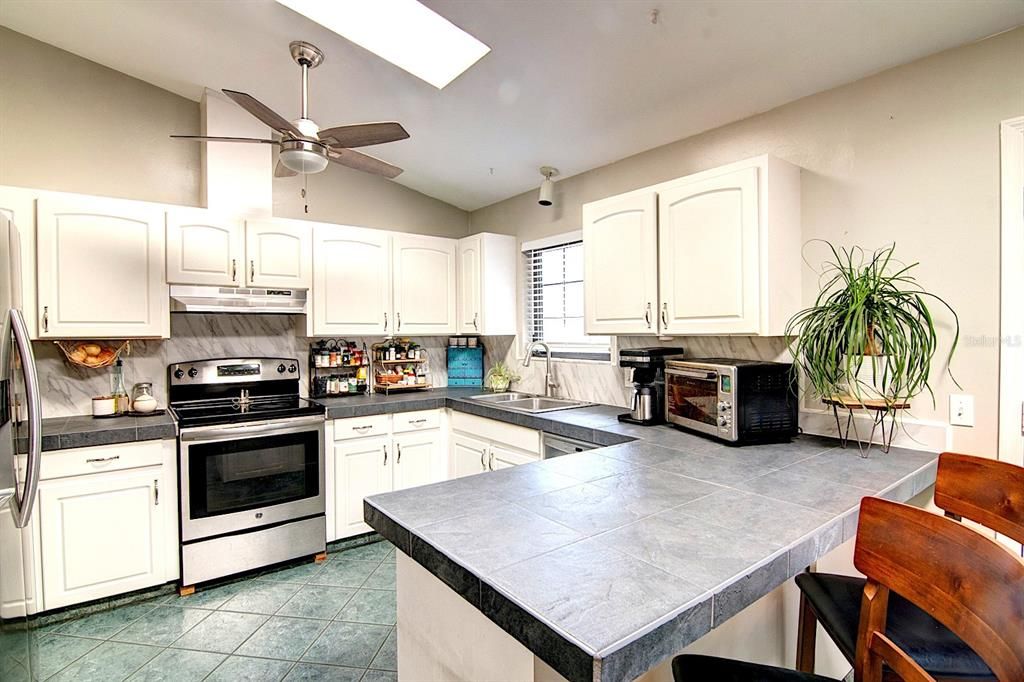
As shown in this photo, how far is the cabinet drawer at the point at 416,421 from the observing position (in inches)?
135

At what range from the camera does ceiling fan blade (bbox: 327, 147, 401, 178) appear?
2.28 m

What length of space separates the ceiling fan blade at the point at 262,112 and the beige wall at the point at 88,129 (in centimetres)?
155

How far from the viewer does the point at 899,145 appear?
6.51 ft

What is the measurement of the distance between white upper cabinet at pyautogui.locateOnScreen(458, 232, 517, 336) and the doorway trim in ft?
9.19

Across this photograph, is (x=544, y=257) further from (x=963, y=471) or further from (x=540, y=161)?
(x=963, y=471)

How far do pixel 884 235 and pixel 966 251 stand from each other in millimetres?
273

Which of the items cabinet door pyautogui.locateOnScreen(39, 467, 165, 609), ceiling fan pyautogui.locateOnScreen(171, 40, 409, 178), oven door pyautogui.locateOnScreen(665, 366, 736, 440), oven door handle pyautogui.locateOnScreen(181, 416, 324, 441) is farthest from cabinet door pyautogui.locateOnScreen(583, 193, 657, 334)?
cabinet door pyautogui.locateOnScreen(39, 467, 165, 609)

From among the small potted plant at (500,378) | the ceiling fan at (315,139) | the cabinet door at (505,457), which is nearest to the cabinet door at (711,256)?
the cabinet door at (505,457)

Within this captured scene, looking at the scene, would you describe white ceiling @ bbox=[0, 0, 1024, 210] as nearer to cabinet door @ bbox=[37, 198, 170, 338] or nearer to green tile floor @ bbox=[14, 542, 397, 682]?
cabinet door @ bbox=[37, 198, 170, 338]

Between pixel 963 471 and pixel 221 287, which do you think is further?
pixel 221 287

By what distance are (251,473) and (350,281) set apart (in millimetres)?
1372

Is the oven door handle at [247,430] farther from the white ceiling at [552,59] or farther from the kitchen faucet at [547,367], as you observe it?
the white ceiling at [552,59]

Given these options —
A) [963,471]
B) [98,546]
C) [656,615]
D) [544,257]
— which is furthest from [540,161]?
[98,546]

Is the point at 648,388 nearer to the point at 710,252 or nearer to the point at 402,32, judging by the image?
the point at 710,252
